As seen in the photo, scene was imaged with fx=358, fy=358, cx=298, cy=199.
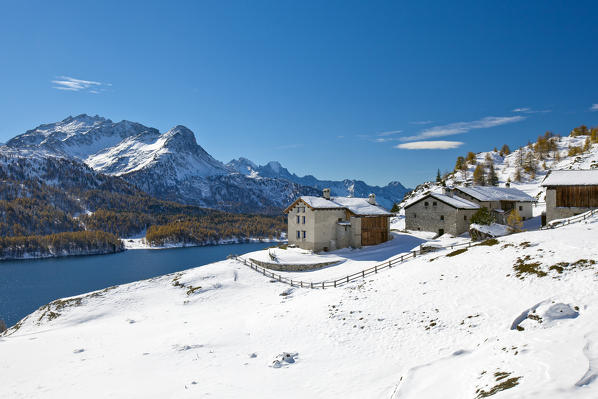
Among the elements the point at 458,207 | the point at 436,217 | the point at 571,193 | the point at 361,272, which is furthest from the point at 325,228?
the point at 571,193

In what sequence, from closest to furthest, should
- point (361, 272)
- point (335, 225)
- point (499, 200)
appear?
point (361, 272) < point (335, 225) < point (499, 200)

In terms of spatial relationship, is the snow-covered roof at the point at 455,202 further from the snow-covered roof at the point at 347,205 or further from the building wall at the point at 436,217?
the snow-covered roof at the point at 347,205

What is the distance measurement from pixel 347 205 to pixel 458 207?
59.9ft

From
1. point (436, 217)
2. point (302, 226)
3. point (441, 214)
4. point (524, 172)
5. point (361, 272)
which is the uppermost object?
point (524, 172)

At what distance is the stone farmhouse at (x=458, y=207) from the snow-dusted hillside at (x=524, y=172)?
29.1 metres

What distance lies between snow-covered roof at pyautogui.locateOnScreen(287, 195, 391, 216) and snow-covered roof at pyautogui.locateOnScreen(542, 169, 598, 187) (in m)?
23.8

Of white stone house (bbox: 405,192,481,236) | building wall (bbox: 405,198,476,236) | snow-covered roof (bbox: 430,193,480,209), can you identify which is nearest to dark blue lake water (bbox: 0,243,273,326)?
building wall (bbox: 405,198,476,236)

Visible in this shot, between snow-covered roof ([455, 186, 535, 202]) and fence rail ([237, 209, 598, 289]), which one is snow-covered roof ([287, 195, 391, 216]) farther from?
snow-covered roof ([455, 186, 535, 202])

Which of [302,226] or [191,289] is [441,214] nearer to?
[302,226]

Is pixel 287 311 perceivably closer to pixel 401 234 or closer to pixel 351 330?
pixel 351 330

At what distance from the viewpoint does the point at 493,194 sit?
7144 cm

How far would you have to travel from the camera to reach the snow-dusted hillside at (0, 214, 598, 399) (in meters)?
14.4

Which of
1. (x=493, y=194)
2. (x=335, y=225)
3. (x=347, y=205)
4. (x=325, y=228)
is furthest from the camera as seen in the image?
(x=493, y=194)

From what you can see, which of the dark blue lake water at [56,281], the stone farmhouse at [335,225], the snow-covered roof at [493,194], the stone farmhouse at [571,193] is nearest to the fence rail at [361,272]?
the stone farmhouse at [571,193]
